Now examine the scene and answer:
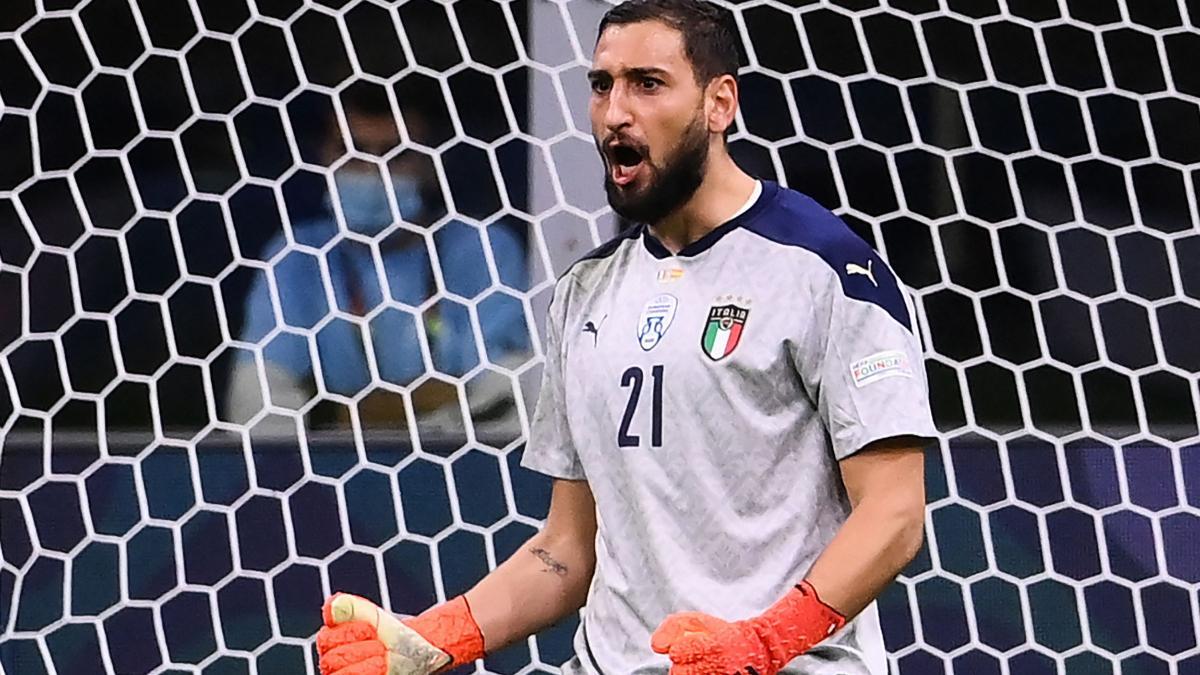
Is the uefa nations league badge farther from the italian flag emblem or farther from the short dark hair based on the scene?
the short dark hair

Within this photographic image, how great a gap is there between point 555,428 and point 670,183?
0.36 metres

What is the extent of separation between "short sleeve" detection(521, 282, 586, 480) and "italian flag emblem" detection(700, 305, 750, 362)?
25 cm

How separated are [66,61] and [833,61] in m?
1.33

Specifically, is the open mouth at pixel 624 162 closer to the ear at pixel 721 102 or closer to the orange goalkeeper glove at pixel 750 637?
the ear at pixel 721 102

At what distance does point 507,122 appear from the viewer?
10.7 ft

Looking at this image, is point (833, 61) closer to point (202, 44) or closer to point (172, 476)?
point (202, 44)

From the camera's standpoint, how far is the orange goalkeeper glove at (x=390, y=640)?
77.3 inches

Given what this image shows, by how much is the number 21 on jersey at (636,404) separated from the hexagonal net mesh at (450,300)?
44.7 inches

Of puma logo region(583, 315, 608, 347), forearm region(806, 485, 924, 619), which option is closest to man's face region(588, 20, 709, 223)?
puma logo region(583, 315, 608, 347)

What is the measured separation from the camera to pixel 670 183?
1.94m

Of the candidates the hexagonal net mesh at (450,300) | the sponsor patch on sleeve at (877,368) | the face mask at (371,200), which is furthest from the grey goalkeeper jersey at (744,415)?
the face mask at (371,200)

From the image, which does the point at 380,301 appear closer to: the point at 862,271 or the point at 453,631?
the point at 453,631

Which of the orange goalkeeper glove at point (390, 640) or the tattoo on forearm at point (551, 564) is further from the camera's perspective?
the tattoo on forearm at point (551, 564)

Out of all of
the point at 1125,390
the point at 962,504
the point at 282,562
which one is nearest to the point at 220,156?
the point at 282,562
